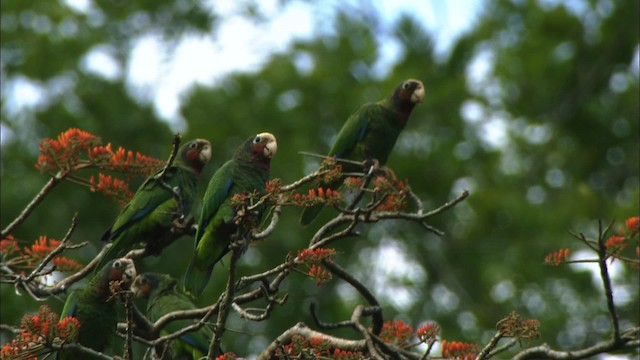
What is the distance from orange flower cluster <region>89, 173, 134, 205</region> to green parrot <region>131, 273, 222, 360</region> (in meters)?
0.59

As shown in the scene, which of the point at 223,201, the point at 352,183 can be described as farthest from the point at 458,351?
the point at 223,201

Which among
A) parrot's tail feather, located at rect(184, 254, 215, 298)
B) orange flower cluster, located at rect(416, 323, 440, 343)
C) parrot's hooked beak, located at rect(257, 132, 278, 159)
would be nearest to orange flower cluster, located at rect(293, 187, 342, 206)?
orange flower cluster, located at rect(416, 323, 440, 343)

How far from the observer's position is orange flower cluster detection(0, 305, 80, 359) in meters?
4.41

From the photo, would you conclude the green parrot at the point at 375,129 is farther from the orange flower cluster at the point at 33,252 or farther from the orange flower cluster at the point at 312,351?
the orange flower cluster at the point at 312,351

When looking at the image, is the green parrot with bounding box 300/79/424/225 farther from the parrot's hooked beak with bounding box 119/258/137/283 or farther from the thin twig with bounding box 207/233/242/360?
the thin twig with bounding box 207/233/242/360

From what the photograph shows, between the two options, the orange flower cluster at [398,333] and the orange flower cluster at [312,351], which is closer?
the orange flower cluster at [312,351]

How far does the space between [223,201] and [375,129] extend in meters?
1.91

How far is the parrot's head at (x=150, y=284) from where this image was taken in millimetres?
7082

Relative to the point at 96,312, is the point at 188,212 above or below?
above

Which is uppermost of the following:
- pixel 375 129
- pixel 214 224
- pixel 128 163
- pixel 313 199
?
pixel 375 129

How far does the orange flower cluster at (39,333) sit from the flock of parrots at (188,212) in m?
0.43

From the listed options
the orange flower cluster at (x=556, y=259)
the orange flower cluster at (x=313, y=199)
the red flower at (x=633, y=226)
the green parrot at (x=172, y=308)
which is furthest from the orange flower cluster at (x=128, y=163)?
the red flower at (x=633, y=226)

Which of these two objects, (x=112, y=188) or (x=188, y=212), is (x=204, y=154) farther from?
(x=112, y=188)

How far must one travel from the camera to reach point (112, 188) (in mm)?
6188
